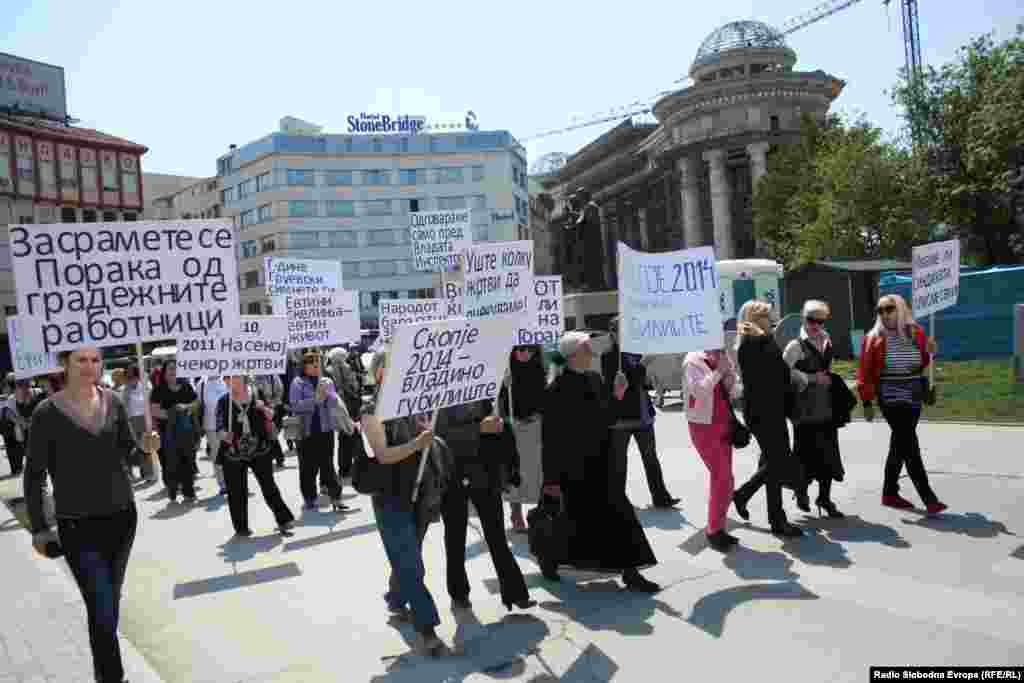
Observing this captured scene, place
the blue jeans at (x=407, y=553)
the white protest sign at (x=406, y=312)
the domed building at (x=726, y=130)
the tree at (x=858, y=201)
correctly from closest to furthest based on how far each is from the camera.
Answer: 1. the blue jeans at (x=407, y=553)
2. the white protest sign at (x=406, y=312)
3. the tree at (x=858, y=201)
4. the domed building at (x=726, y=130)

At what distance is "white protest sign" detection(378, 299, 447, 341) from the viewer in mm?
10859

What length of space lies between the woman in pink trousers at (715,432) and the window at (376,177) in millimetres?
77418

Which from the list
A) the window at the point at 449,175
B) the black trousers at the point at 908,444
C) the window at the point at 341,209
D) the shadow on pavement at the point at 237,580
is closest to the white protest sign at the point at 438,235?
the shadow on pavement at the point at 237,580

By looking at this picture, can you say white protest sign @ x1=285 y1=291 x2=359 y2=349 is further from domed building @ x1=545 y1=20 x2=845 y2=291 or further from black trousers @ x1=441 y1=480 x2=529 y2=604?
domed building @ x1=545 y1=20 x2=845 y2=291

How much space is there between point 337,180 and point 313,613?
255 ft

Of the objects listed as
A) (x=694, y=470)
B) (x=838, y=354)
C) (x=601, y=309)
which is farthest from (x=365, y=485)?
(x=838, y=354)

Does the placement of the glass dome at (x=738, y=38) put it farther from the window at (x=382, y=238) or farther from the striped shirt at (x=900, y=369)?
the striped shirt at (x=900, y=369)

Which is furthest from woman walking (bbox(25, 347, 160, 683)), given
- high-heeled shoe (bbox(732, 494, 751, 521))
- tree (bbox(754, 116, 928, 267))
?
tree (bbox(754, 116, 928, 267))

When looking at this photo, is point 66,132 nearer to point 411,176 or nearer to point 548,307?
point 411,176

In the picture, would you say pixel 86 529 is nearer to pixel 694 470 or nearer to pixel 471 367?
pixel 471 367

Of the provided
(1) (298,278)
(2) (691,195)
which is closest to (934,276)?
(1) (298,278)

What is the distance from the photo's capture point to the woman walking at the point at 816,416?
720 cm

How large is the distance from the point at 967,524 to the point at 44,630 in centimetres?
712

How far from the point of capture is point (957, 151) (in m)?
32.2
